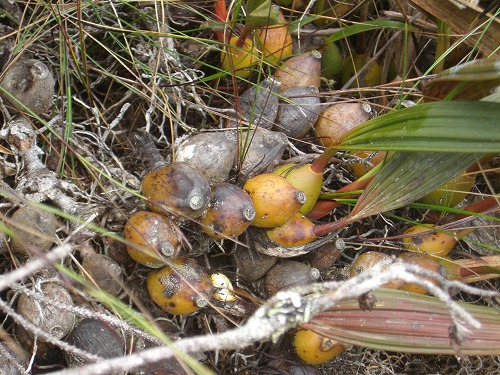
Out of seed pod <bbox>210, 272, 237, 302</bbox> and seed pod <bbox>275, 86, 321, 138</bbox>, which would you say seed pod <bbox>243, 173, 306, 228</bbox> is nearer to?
seed pod <bbox>210, 272, 237, 302</bbox>

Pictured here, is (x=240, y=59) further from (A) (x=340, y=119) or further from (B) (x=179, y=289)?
(B) (x=179, y=289)

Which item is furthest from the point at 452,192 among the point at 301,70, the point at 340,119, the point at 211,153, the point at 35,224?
the point at 35,224

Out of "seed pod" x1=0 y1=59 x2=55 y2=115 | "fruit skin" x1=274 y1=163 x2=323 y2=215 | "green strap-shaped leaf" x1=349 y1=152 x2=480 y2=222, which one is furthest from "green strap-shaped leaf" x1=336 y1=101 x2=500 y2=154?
"seed pod" x1=0 y1=59 x2=55 y2=115

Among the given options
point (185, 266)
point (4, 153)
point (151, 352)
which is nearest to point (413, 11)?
point (185, 266)

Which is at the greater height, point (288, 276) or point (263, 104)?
point (263, 104)

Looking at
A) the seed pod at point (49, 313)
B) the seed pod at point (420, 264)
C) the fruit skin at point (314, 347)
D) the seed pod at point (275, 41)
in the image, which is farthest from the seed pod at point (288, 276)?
the seed pod at point (275, 41)
